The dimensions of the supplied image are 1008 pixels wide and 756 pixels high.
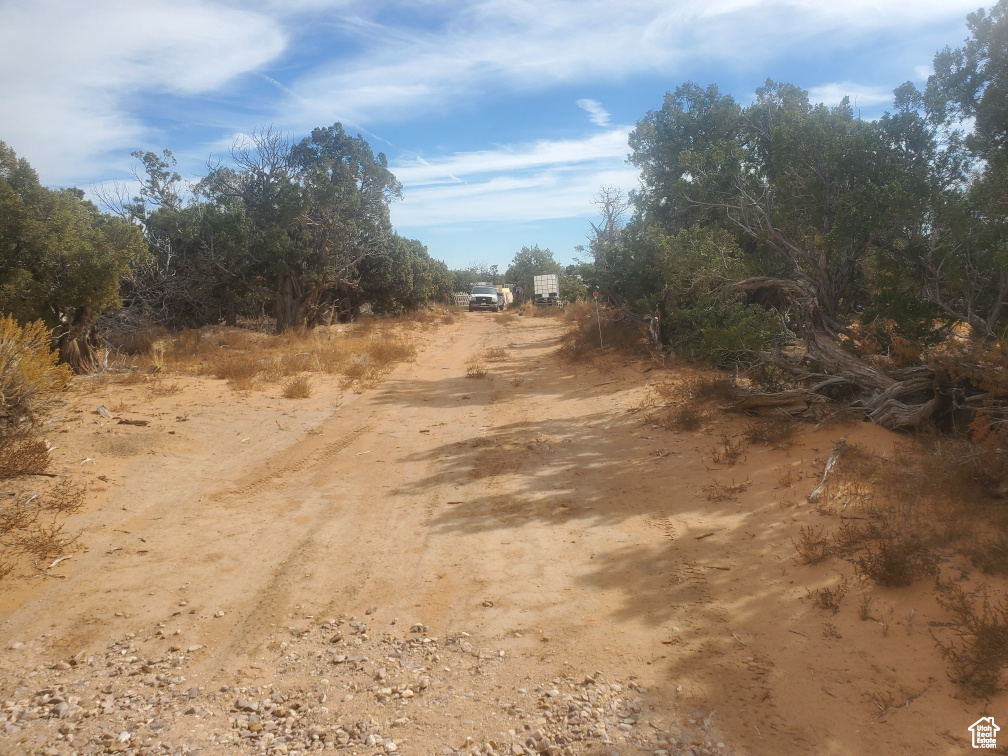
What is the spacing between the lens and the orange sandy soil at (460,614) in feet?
11.5

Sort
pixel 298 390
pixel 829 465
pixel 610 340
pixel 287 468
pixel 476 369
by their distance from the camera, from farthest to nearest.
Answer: pixel 610 340
pixel 476 369
pixel 298 390
pixel 287 468
pixel 829 465

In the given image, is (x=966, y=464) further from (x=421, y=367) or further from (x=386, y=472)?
(x=421, y=367)

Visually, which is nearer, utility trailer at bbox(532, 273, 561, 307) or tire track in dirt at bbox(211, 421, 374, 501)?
tire track in dirt at bbox(211, 421, 374, 501)

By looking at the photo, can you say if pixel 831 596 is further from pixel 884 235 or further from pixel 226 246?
pixel 226 246

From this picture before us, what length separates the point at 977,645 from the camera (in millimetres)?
3604

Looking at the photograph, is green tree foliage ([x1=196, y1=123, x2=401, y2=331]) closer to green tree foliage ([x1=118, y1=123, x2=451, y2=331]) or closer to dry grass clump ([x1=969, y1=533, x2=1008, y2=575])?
green tree foliage ([x1=118, y1=123, x2=451, y2=331])

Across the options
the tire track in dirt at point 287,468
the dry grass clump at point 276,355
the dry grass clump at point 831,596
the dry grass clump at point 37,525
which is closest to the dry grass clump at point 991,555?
the dry grass clump at point 831,596

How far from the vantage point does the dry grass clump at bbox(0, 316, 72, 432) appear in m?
6.92

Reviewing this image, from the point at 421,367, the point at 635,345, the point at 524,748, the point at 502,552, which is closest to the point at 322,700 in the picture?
the point at 524,748

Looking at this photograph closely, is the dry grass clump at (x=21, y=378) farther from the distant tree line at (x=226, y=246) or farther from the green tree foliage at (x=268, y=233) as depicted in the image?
the green tree foliage at (x=268, y=233)

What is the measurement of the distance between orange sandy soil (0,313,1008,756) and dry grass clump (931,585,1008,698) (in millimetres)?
83

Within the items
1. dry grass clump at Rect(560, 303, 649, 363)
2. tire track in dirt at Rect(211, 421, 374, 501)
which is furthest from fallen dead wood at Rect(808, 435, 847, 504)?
dry grass clump at Rect(560, 303, 649, 363)

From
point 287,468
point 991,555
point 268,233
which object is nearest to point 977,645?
point 991,555

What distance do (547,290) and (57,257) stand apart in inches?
1443
